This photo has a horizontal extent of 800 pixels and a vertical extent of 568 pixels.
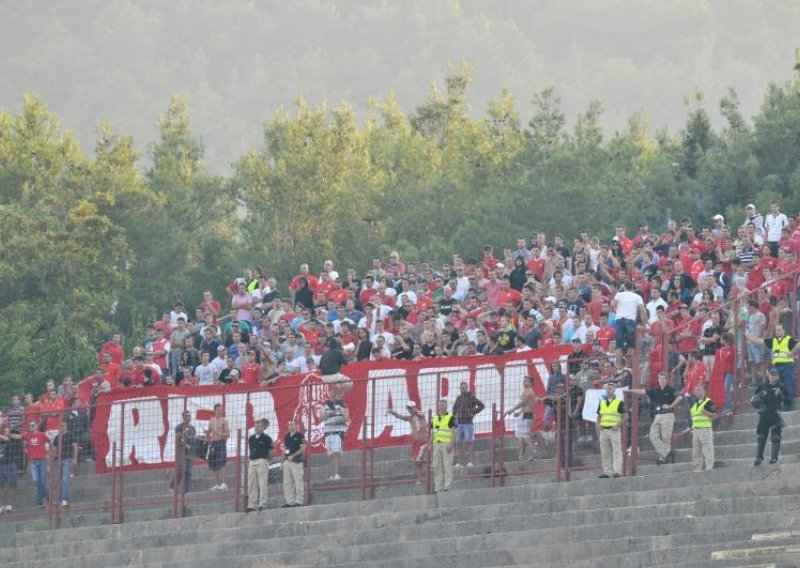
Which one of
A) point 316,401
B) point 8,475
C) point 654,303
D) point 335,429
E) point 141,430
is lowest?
point 8,475

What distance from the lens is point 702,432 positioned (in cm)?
2708

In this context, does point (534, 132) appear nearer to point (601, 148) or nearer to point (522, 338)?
point (601, 148)

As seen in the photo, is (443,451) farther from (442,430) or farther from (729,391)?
(729,391)

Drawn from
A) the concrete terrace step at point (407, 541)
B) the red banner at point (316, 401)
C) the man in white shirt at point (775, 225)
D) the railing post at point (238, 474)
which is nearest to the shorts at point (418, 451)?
the red banner at point (316, 401)

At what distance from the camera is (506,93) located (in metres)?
79.1

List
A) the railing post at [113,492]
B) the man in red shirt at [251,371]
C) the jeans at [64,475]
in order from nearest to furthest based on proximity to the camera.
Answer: the railing post at [113,492], the jeans at [64,475], the man in red shirt at [251,371]

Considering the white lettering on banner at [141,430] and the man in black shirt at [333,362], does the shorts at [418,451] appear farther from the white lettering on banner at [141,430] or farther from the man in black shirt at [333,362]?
the white lettering on banner at [141,430]

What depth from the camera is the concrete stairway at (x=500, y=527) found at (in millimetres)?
25156

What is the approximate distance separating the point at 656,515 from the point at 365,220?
38.2 m

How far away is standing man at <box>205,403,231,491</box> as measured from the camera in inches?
1234

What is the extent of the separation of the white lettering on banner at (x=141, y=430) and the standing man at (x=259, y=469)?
2.66 m

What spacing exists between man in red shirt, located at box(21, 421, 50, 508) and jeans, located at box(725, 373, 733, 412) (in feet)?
34.5

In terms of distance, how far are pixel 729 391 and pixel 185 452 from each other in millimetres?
8205

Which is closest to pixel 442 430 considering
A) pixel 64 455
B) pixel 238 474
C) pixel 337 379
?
pixel 238 474
